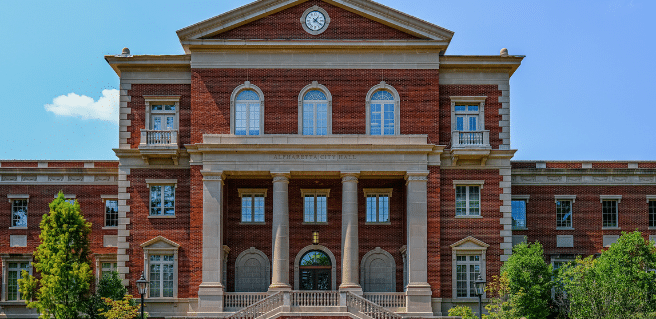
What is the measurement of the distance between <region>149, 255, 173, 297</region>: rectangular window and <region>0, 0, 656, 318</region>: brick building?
8 centimetres

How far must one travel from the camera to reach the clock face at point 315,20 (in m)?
42.9

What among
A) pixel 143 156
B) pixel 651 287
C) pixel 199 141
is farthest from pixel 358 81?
pixel 651 287

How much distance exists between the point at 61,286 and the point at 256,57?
15442 millimetres

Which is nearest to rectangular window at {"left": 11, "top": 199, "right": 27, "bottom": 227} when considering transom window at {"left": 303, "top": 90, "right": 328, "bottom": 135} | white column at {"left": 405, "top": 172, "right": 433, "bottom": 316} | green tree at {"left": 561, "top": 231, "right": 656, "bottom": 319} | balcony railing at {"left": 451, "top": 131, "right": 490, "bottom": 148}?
transom window at {"left": 303, "top": 90, "right": 328, "bottom": 135}

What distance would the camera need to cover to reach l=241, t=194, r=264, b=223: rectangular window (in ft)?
145

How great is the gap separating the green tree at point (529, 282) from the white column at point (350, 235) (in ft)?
24.8

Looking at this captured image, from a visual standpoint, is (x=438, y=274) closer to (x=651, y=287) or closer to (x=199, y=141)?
(x=651, y=287)

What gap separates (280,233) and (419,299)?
792 cm

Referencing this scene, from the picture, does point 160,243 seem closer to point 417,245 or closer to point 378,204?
point 378,204

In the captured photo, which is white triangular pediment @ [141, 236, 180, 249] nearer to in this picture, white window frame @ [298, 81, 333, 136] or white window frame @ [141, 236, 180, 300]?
white window frame @ [141, 236, 180, 300]

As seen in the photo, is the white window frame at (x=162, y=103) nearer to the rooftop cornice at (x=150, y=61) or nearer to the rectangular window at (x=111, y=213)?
the rooftop cornice at (x=150, y=61)

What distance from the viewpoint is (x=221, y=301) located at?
40.1 metres

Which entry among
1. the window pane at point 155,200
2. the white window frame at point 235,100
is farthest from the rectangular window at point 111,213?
the white window frame at point 235,100

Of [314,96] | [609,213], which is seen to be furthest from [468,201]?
[314,96]
